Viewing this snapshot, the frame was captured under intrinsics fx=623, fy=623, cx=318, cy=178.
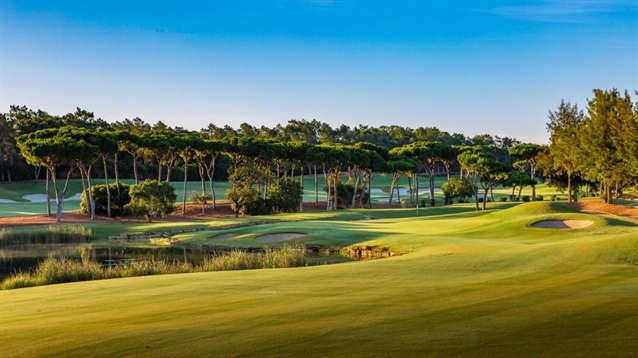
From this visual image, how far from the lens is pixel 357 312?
11242 mm

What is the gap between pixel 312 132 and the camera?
518 feet

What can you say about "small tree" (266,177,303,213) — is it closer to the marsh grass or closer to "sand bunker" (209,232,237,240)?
"sand bunker" (209,232,237,240)

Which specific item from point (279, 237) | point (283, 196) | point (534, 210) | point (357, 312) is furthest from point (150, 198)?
point (357, 312)

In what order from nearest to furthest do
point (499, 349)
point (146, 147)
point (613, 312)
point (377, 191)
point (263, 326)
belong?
point (499, 349), point (263, 326), point (613, 312), point (146, 147), point (377, 191)

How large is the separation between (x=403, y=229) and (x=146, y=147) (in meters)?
35.4

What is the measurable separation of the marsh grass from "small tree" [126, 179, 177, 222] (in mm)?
11301

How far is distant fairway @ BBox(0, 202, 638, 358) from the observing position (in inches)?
349

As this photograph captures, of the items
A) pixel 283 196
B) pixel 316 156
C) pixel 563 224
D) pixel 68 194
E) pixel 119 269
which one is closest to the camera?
pixel 119 269

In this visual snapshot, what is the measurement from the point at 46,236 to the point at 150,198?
14155 millimetres

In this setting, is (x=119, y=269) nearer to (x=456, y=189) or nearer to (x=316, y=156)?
(x=316, y=156)

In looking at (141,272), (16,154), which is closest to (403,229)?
(141,272)

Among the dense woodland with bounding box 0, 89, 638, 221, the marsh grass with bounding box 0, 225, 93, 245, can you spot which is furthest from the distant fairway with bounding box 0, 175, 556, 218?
the marsh grass with bounding box 0, 225, 93, 245

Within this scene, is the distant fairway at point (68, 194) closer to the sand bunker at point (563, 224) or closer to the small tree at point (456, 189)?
the small tree at point (456, 189)

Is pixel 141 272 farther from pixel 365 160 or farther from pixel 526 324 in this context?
pixel 365 160
